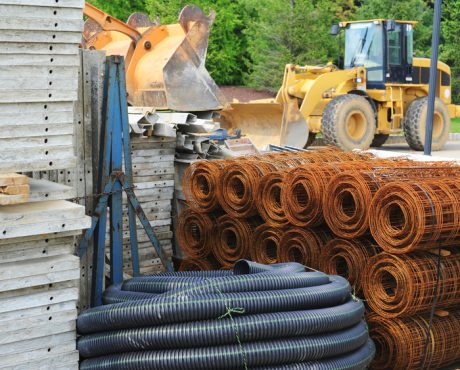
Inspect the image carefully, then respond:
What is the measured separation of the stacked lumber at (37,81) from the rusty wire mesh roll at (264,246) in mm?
2910

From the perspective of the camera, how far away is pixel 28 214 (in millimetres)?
4777

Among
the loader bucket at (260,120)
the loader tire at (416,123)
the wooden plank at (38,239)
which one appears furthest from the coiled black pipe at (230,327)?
the loader tire at (416,123)

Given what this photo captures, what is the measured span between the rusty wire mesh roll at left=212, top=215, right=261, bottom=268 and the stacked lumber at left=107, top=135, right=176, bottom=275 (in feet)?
2.88

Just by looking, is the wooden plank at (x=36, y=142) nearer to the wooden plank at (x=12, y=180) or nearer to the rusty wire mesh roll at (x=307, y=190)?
the wooden plank at (x=12, y=180)

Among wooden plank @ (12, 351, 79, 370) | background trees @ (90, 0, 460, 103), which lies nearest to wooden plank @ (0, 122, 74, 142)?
wooden plank @ (12, 351, 79, 370)

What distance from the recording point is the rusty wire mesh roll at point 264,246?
742 centimetres

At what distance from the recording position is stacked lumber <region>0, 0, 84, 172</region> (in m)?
4.70

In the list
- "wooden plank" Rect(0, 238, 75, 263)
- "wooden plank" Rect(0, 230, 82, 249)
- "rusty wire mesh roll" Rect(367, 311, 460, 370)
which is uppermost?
"wooden plank" Rect(0, 230, 82, 249)

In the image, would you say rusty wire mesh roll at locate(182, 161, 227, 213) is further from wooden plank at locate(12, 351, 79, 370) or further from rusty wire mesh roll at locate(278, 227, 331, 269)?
wooden plank at locate(12, 351, 79, 370)

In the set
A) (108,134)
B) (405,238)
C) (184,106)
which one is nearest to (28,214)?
(108,134)

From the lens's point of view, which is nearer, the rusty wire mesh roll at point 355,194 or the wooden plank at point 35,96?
the wooden plank at point 35,96

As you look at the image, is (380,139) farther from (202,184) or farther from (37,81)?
(37,81)

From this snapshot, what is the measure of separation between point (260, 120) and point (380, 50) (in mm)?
4543

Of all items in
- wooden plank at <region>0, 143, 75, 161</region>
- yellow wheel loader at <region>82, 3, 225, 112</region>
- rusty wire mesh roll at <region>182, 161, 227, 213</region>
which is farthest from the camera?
yellow wheel loader at <region>82, 3, 225, 112</region>
